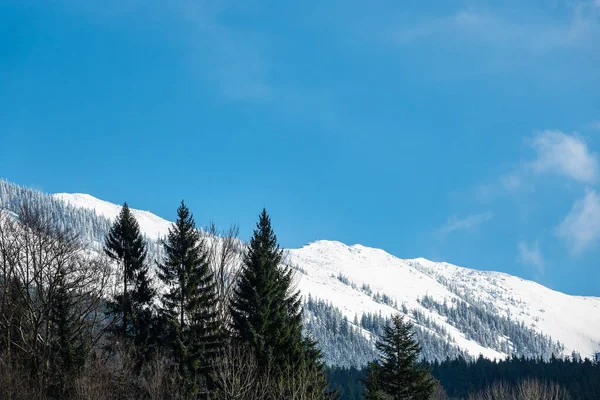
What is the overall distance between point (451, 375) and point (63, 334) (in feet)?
542

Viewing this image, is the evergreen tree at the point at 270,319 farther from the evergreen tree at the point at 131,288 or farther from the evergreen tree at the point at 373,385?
the evergreen tree at the point at 131,288

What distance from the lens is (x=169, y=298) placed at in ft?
137

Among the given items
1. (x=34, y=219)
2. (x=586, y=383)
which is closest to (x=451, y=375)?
(x=586, y=383)

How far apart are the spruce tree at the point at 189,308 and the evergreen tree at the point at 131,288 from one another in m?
1.38

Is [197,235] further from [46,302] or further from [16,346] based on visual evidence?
[16,346]

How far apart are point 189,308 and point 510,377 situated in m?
142

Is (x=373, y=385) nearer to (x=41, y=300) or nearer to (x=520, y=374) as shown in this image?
(x=41, y=300)

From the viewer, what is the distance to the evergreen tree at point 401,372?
4272cm

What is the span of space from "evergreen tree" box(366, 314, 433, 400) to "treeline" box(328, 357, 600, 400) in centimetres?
8429

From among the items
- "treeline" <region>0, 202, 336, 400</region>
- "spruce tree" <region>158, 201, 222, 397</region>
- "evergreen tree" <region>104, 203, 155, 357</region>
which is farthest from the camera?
"evergreen tree" <region>104, 203, 155, 357</region>

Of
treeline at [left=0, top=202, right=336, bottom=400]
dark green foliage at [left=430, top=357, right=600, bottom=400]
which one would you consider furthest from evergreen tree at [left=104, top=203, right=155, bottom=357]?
dark green foliage at [left=430, top=357, right=600, bottom=400]

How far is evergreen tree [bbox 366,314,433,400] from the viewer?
4272 cm

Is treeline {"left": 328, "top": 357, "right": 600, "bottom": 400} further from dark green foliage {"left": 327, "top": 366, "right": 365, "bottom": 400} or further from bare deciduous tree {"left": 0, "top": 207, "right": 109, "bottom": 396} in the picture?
bare deciduous tree {"left": 0, "top": 207, "right": 109, "bottom": 396}

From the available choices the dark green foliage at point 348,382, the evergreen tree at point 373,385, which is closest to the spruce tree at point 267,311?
the evergreen tree at point 373,385
